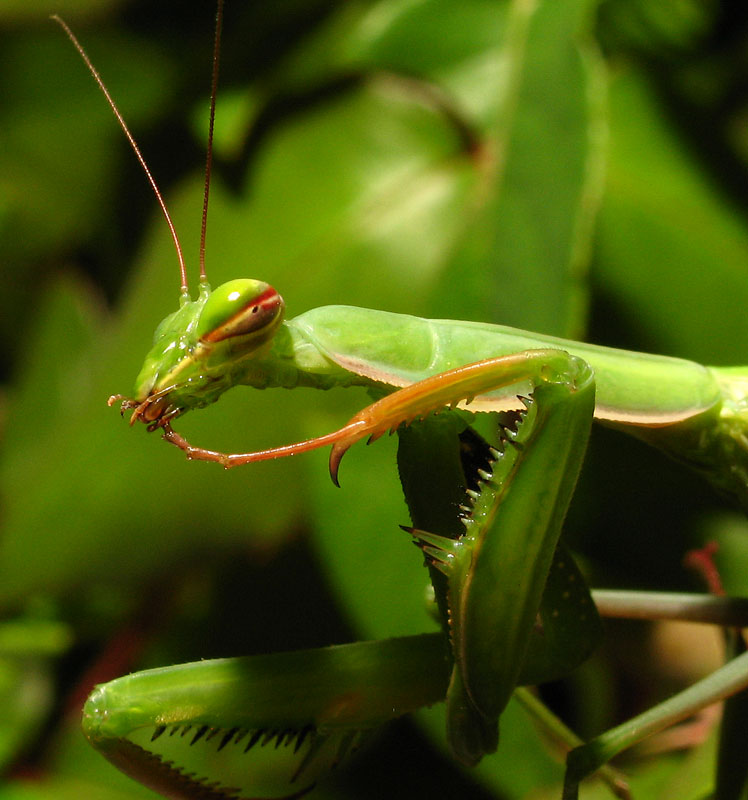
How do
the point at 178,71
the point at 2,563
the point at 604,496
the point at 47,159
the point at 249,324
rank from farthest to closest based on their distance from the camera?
the point at 47,159, the point at 178,71, the point at 2,563, the point at 604,496, the point at 249,324

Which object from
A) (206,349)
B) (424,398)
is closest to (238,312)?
(206,349)

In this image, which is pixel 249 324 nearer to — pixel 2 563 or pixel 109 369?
pixel 109 369

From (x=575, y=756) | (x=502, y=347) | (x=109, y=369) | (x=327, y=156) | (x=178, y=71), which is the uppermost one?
(x=178, y=71)

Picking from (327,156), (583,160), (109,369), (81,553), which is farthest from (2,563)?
(583,160)

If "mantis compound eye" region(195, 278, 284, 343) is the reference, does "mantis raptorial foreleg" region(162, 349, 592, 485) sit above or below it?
below

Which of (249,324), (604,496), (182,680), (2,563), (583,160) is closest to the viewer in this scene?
(249,324)

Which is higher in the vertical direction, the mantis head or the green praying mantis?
the mantis head

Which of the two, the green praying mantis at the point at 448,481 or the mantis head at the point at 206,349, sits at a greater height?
the mantis head at the point at 206,349
